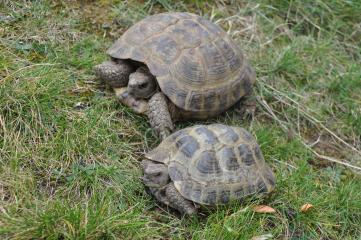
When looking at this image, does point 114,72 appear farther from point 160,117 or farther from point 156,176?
point 156,176

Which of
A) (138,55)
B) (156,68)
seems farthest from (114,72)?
(156,68)

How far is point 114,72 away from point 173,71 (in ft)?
2.10

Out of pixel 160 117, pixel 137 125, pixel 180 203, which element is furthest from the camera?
pixel 137 125

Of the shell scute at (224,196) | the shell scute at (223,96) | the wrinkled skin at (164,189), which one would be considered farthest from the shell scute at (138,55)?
the shell scute at (224,196)

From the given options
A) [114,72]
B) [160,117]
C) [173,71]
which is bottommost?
[160,117]

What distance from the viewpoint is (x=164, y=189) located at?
271cm

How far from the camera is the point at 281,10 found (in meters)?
5.03

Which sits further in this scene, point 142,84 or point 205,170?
point 142,84

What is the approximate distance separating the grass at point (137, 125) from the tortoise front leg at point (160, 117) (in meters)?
0.17

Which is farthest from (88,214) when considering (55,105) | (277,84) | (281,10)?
(281,10)

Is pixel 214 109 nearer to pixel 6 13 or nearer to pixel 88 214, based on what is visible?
pixel 88 214

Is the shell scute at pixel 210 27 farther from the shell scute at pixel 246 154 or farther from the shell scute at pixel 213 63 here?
the shell scute at pixel 246 154

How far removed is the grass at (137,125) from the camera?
244cm

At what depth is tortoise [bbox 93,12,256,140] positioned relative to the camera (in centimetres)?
323
